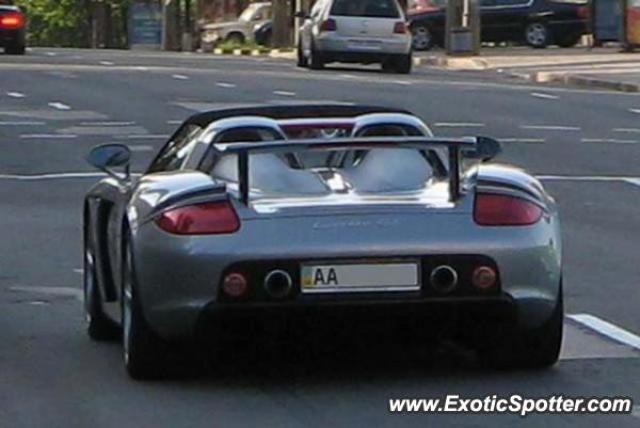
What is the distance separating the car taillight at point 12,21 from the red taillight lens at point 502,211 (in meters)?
40.1

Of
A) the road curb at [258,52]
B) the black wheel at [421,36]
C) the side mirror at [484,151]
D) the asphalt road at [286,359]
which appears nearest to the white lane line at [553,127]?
the asphalt road at [286,359]

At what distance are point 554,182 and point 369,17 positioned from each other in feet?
71.0

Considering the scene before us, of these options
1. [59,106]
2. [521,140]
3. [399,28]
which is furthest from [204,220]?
[399,28]

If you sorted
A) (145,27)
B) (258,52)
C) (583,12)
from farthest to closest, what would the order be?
1. (145,27)
2. (258,52)
3. (583,12)

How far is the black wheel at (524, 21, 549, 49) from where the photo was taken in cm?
5522

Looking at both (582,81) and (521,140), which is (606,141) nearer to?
(521,140)

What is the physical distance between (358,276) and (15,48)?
1655 inches

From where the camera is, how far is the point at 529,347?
890 centimetres

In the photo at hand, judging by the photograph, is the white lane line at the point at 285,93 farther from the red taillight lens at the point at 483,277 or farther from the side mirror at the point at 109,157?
the red taillight lens at the point at 483,277

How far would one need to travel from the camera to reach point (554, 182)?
19469 mm

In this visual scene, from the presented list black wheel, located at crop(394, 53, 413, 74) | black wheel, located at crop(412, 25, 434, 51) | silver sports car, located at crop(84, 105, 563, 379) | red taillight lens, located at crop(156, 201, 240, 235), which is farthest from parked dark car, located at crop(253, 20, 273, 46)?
red taillight lens, located at crop(156, 201, 240, 235)

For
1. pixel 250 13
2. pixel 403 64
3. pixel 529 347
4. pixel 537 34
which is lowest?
pixel 250 13

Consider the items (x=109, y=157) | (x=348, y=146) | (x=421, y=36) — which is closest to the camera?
(x=348, y=146)

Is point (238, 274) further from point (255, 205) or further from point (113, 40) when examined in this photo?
point (113, 40)
